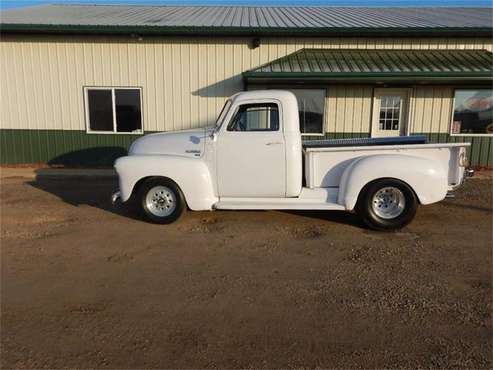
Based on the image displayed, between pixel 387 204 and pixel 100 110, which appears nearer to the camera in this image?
pixel 387 204

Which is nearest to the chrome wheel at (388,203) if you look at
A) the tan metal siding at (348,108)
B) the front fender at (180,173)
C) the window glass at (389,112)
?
the front fender at (180,173)

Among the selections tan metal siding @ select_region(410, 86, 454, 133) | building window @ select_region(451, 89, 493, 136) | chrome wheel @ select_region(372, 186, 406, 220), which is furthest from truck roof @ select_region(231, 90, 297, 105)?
building window @ select_region(451, 89, 493, 136)

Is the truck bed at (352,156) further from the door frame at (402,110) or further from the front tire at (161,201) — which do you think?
the door frame at (402,110)

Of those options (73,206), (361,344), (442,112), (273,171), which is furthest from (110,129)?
(361,344)

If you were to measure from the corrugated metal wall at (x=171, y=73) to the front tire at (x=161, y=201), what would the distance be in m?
5.69

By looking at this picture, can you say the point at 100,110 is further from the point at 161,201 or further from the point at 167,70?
the point at 161,201

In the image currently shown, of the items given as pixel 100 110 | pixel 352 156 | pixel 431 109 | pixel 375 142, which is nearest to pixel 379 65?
pixel 431 109

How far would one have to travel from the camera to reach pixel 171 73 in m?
11.4

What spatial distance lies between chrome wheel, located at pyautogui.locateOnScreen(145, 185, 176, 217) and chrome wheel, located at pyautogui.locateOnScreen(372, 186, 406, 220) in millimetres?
3072

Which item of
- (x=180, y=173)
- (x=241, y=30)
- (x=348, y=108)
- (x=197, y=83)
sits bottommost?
(x=180, y=173)

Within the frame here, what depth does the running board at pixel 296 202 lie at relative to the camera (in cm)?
608

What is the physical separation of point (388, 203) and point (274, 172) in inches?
70.1

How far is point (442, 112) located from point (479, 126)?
1.20m

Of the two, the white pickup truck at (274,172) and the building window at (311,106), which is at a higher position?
the building window at (311,106)
